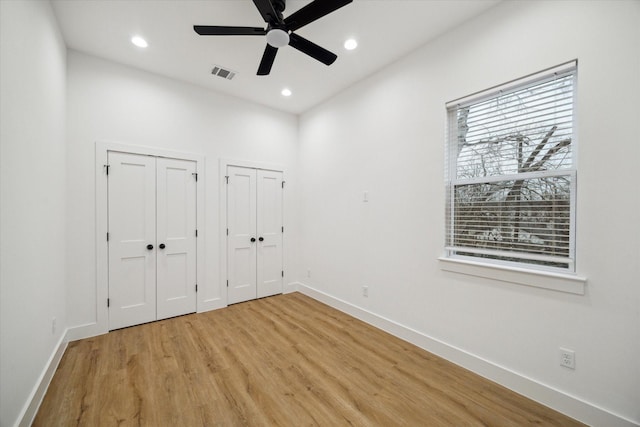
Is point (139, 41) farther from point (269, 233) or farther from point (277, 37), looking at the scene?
point (269, 233)

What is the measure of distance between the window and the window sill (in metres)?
0.09

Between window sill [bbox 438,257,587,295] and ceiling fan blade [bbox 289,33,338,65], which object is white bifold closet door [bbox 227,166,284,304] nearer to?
ceiling fan blade [bbox 289,33,338,65]

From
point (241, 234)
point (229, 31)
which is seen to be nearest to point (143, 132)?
point (241, 234)

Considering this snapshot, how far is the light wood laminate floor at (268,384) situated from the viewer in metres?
1.81

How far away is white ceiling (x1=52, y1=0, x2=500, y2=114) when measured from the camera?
2297 millimetres

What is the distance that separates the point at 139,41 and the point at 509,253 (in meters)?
4.13

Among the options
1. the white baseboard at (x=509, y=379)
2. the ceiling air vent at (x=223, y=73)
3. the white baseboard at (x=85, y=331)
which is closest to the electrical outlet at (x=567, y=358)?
the white baseboard at (x=509, y=379)

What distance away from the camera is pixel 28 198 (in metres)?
1.80

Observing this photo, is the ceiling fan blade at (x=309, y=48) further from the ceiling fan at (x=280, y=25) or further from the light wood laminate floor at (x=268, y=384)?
the light wood laminate floor at (x=268, y=384)

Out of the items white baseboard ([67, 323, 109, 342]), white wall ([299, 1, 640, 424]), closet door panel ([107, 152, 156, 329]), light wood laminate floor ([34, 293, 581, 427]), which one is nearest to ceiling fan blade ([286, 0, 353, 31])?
white wall ([299, 1, 640, 424])

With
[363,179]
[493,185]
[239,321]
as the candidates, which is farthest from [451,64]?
[239,321]

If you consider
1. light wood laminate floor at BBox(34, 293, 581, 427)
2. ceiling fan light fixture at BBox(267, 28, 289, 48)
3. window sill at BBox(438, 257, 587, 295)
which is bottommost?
light wood laminate floor at BBox(34, 293, 581, 427)

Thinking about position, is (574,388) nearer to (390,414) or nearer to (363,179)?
(390,414)

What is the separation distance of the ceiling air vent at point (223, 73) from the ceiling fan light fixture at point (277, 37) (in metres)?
1.40
